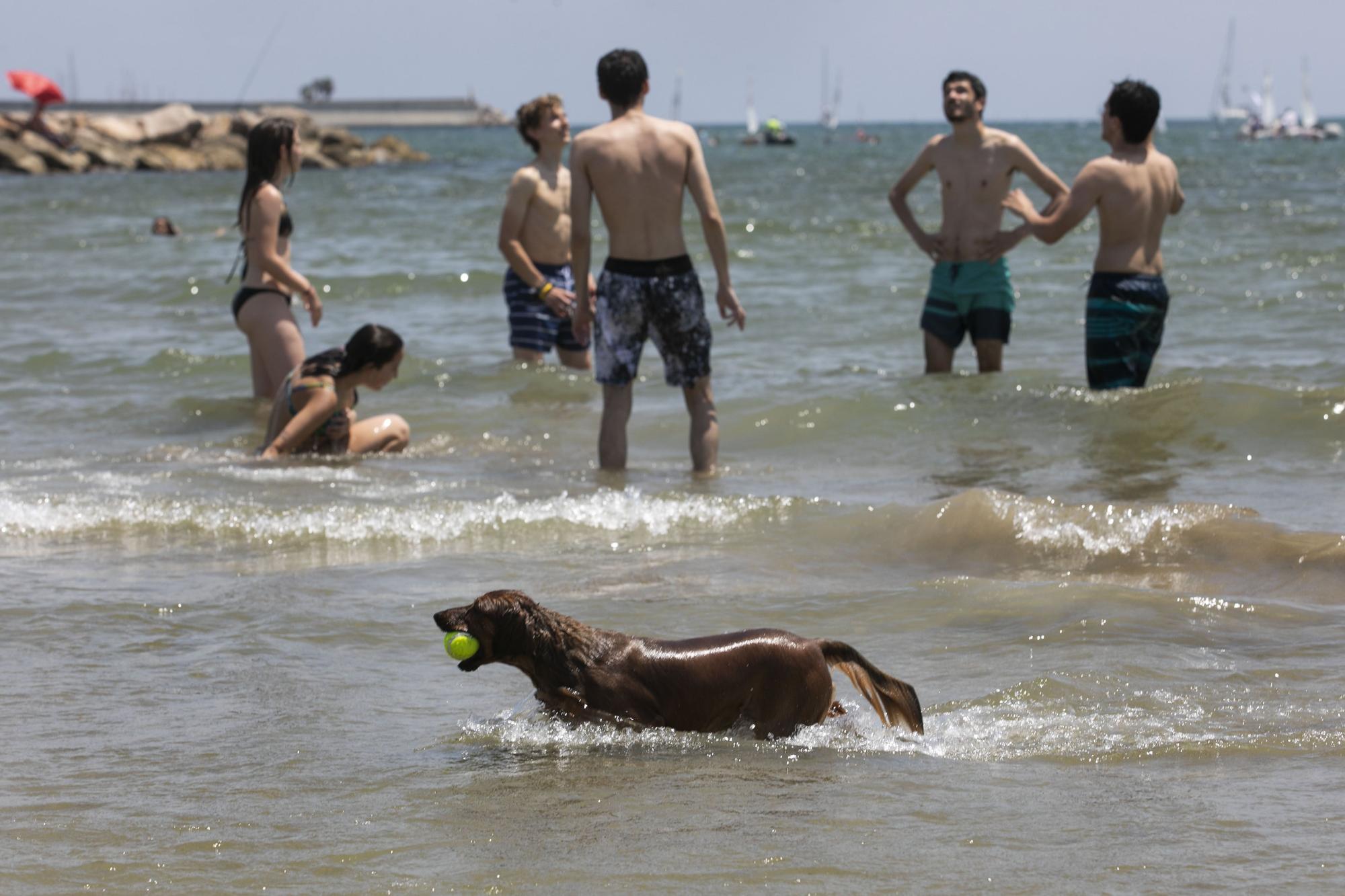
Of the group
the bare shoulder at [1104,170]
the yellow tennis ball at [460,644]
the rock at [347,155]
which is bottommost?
the yellow tennis ball at [460,644]

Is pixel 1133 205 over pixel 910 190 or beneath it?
beneath

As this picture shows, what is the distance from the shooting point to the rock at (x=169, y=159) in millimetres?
60531

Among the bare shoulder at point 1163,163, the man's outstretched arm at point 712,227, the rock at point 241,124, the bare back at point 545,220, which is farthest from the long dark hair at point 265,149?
the rock at point 241,124

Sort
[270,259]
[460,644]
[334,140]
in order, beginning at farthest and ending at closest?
[334,140] < [270,259] < [460,644]

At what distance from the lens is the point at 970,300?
8.80m

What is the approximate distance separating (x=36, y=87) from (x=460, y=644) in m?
54.9

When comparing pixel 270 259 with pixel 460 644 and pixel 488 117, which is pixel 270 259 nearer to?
pixel 460 644

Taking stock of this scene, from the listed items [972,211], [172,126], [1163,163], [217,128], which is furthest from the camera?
[217,128]

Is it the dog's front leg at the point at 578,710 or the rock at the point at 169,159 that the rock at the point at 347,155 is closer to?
→ the rock at the point at 169,159

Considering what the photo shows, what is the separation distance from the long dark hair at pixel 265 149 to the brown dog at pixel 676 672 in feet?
15.5

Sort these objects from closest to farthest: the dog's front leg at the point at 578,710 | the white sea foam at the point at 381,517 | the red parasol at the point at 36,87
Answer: the dog's front leg at the point at 578,710, the white sea foam at the point at 381,517, the red parasol at the point at 36,87

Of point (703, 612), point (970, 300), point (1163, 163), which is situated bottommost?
point (703, 612)

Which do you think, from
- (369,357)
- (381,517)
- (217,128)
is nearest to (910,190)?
(369,357)

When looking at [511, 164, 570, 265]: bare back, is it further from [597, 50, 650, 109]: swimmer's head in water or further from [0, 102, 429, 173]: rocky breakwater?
[0, 102, 429, 173]: rocky breakwater
